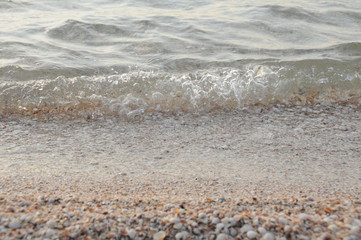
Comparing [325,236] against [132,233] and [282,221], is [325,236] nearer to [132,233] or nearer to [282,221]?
[282,221]

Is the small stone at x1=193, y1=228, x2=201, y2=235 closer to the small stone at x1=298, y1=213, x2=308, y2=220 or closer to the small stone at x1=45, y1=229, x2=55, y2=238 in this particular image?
the small stone at x1=298, y1=213, x2=308, y2=220

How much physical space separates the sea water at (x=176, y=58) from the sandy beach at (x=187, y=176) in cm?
33

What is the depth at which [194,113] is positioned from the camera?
4.09m

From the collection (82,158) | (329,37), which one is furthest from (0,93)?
(329,37)

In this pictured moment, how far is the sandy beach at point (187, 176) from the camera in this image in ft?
6.34

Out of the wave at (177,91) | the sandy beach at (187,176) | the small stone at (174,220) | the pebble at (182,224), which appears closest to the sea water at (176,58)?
the wave at (177,91)

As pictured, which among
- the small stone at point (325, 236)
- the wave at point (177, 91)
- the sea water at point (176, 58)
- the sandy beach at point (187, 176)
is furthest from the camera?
the sea water at point (176, 58)

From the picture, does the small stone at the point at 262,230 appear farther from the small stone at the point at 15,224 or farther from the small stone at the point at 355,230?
the small stone at the point at 15,224

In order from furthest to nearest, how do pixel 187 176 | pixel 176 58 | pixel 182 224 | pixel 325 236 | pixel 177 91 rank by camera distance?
pixel 176 58 → pixel 177 91 → pixel 187 176 → pixel 182 224 → pixel 325 236

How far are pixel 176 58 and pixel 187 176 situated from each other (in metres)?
2.72

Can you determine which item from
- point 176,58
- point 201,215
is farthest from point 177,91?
point 201,215

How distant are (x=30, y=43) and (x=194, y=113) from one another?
298cm

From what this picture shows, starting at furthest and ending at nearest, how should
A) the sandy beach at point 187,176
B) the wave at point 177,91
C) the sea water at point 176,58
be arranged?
the sea water at point 176,58
the wave at point 177,91
the sandy beach at point 187,176

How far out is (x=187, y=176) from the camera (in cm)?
286
